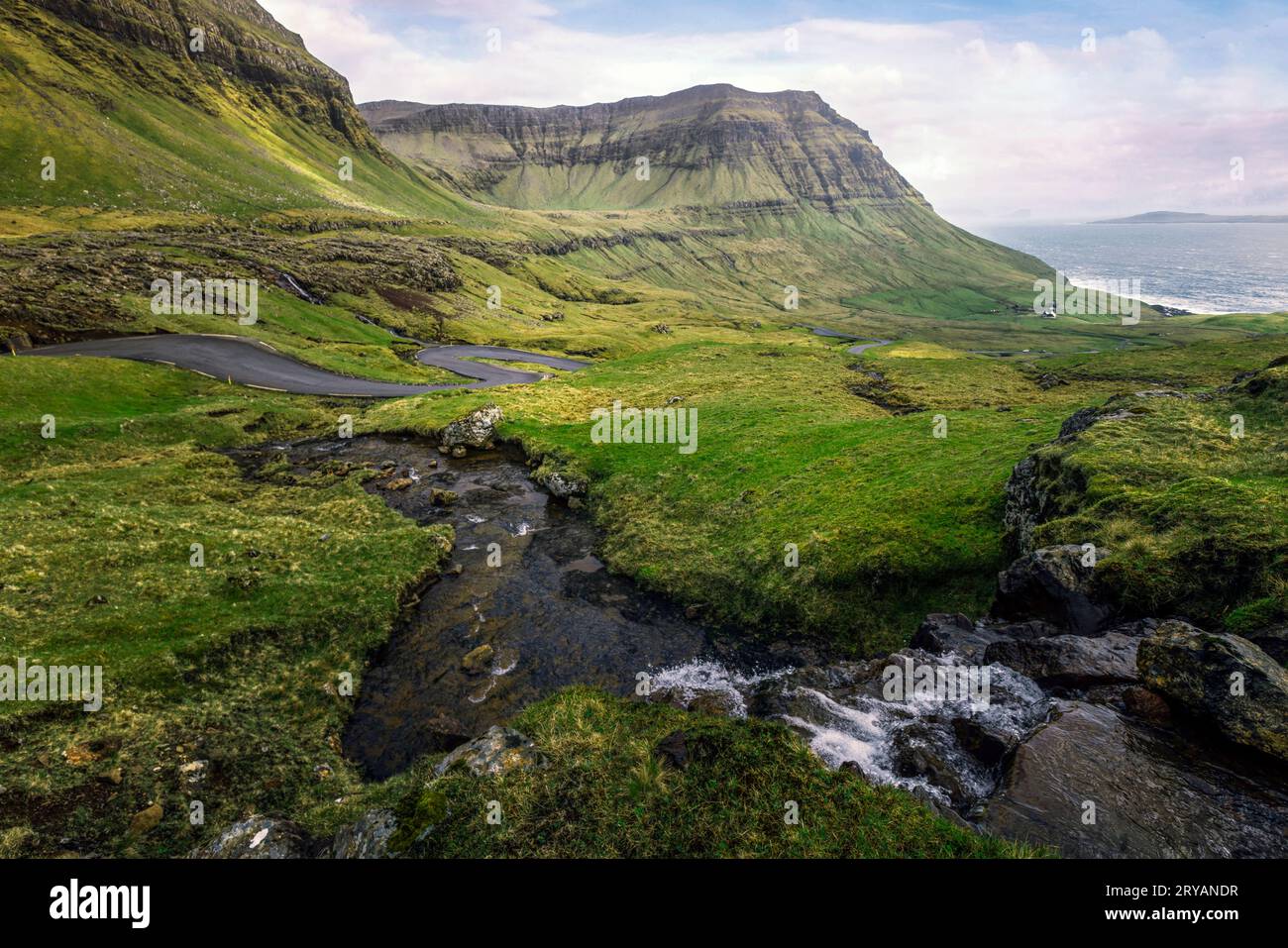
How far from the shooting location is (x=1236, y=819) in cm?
1245

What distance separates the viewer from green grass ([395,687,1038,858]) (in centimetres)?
1319

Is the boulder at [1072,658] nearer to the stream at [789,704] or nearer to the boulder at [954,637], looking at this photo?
the stream at [789,704]

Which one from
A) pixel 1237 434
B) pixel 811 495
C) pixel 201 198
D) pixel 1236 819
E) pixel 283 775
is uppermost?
pixel 201 198

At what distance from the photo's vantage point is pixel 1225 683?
1426 cm

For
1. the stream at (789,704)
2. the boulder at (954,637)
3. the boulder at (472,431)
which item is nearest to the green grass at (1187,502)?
the boulder at (954,637)

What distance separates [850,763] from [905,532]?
19.8 m

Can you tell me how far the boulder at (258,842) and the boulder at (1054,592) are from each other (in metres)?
27.5

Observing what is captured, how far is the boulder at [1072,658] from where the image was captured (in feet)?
59.5

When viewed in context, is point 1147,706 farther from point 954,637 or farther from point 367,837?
point 367,837

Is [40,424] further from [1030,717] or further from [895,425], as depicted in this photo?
[895,425]

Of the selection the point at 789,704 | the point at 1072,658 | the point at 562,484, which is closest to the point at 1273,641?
the point at 1072,658

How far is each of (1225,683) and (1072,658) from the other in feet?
16.4
